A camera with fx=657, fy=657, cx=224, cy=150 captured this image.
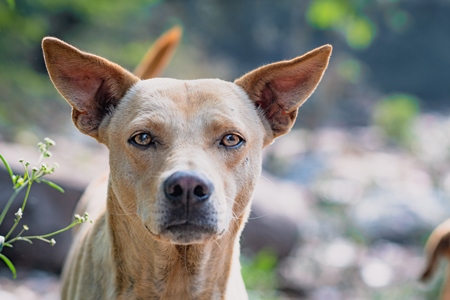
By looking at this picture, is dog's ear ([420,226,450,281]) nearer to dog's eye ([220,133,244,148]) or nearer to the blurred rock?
the blurred rock

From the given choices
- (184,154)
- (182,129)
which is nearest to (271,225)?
(182,129)

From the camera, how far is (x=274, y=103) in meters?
3.51

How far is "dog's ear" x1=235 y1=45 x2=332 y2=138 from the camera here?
330 cm

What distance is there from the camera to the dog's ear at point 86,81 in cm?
314

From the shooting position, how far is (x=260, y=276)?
20.2ft

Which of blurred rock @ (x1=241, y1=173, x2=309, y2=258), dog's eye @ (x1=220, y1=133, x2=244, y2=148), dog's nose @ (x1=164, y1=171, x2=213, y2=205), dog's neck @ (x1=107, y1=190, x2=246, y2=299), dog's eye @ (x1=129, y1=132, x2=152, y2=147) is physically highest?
dog's eye @ (x1=220, y1=133, x2=244, y2=148)

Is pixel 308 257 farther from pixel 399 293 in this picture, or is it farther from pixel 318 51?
pixel 318 51

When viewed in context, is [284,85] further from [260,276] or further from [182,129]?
[260,276]

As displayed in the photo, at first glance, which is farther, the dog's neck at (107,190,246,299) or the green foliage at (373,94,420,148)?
Answer: the green foliage at (373,94,420,148)

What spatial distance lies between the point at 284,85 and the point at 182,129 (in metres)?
0.71

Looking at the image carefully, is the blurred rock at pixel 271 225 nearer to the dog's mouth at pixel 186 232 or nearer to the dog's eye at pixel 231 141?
the dog's eye at pixel 231 141

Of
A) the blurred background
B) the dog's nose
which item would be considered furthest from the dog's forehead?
the blurred background

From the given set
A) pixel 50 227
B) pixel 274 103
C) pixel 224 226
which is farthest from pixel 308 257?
pixel 224 226

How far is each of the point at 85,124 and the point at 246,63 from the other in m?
16.3
